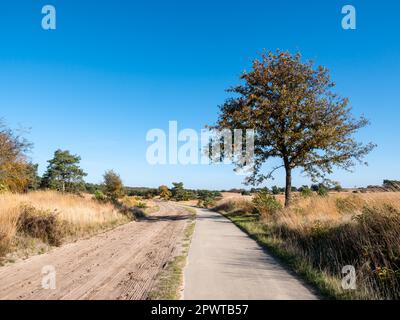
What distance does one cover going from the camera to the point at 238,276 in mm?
8031

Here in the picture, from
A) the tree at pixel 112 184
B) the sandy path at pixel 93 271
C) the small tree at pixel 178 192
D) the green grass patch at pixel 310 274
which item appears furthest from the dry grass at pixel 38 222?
the small tree at pixel 178 192

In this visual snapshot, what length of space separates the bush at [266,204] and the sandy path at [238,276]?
12.4 meters

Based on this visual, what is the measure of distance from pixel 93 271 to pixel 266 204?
19448 millimetres

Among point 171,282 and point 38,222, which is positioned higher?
point 38,222

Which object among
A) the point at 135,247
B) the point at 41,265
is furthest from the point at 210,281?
the point at 135,247

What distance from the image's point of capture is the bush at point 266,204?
2459 centimetres

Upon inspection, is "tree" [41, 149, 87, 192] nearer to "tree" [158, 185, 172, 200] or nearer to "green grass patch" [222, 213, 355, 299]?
"tree" [158, 185, 172, 200]

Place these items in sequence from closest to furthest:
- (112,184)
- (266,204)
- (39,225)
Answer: (39,225), (266,204), (112,184)

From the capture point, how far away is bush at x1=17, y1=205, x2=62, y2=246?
13078 millimetres

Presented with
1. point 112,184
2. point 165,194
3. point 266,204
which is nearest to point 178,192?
point 165,194

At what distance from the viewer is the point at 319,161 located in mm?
25516

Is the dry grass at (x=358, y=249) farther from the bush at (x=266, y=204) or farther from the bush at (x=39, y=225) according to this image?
the bush at (x=266, y=204)

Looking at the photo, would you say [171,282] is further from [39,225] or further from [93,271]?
[39,225]
